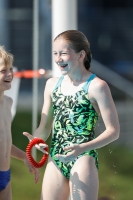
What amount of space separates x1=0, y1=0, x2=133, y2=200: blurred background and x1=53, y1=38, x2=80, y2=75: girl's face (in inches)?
145

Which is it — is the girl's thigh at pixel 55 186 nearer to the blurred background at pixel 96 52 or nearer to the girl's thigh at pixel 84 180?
the girl's thigh at pixel 84 180

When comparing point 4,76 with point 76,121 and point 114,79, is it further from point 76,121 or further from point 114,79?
point 114,79

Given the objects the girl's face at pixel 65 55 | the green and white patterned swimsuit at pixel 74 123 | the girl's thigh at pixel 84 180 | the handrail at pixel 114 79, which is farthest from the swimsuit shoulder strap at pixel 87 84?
the handrail at pixel 114 79

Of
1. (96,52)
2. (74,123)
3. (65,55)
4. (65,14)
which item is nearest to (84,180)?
(74,123)

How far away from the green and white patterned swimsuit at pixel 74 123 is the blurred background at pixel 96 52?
360 centimetres

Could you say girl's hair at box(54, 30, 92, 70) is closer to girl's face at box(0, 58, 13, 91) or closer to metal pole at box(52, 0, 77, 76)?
girl's face at box(0, 58, 13, 91)

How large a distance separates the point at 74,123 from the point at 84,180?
1.11 ft

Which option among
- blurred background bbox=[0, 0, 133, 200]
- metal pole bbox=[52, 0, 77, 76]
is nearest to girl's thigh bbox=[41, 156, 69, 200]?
metal pole bbox=[52, 0, 77, 76]

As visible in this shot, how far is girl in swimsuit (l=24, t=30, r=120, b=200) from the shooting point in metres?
3.10

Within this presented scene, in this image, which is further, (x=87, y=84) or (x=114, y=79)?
(x=114, y=79)

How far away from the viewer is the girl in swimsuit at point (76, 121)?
3100 millimetres

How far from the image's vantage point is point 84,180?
3.09 metres

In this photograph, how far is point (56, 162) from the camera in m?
3.21

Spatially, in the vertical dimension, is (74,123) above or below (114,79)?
above
